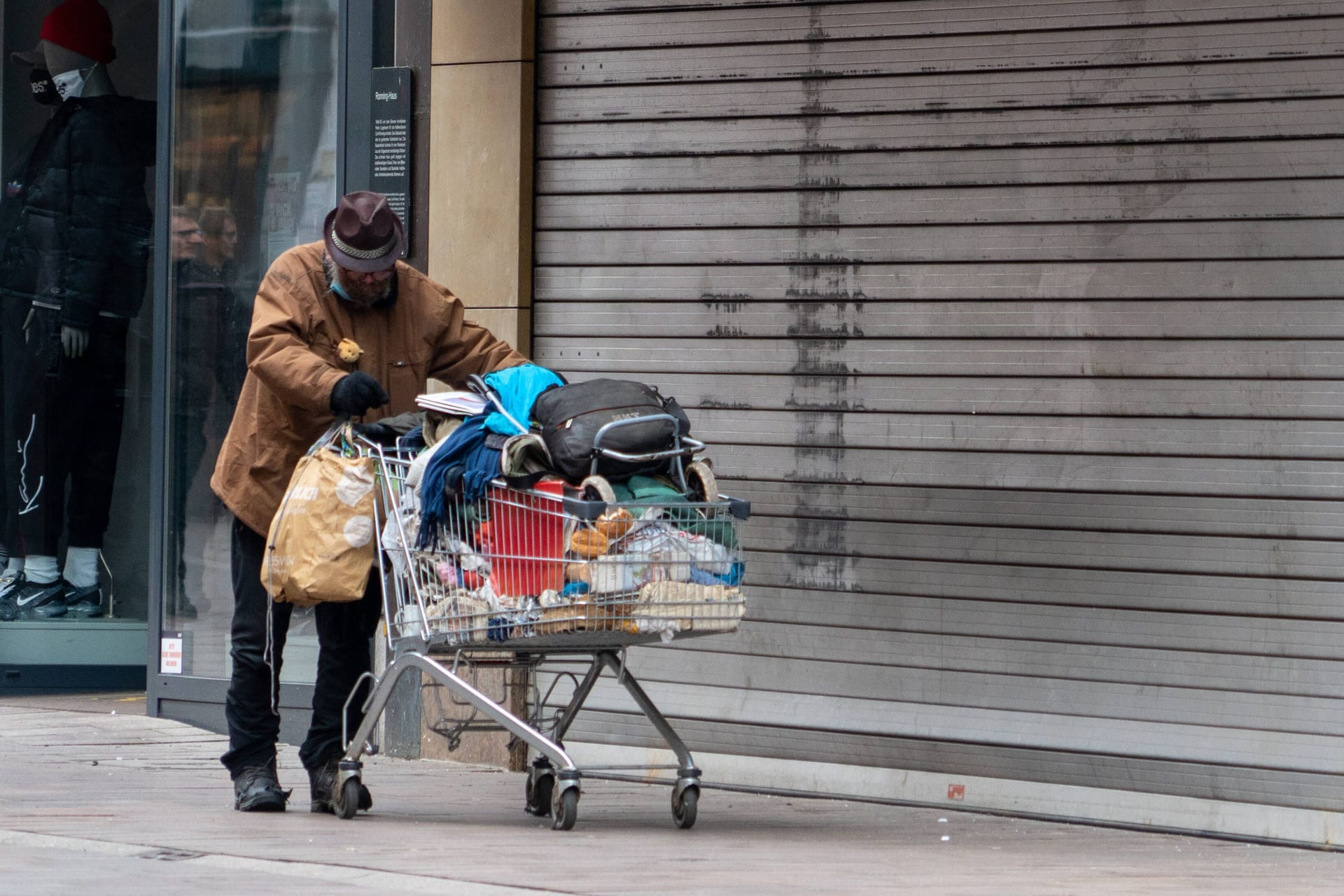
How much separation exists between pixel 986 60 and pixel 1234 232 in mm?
1090

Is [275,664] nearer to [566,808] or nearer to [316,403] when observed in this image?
[316,403]

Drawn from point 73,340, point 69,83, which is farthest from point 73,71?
point 73,340

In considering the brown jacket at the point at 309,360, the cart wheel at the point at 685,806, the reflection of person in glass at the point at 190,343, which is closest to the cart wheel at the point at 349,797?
the brown jacket at the point at 309,360

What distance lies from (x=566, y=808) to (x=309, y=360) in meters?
1.57

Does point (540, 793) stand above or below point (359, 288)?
below

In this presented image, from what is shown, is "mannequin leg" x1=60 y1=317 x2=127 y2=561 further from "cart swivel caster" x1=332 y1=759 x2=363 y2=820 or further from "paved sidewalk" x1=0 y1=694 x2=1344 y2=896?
"cart swivel caster" x1=332 y1=759 x2=363 y2=820

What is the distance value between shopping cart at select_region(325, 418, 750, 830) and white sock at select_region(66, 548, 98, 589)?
4682 mm

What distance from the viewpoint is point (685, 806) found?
579 centimetres

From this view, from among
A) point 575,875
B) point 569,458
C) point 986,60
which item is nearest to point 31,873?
→ point 575,875

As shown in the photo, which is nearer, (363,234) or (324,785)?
(363,234)

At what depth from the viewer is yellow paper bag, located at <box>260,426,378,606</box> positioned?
18.6ft

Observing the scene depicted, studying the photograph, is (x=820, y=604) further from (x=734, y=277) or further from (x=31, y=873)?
(x=31, y=873)

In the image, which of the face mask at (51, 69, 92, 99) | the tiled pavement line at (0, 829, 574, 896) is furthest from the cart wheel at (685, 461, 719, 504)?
the face mask at (51, 69, 92, 99)

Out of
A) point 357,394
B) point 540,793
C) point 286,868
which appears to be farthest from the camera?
point 540,793
